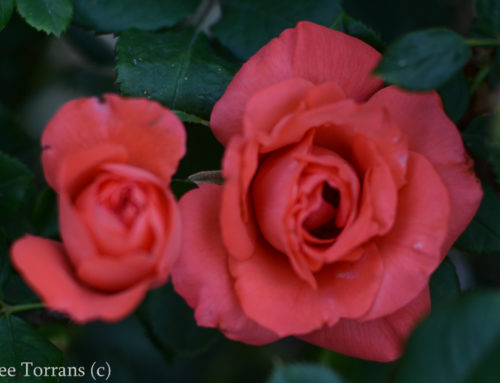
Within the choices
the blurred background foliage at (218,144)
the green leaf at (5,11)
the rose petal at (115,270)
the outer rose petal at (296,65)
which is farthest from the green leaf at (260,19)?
the rose petal at (115,270)

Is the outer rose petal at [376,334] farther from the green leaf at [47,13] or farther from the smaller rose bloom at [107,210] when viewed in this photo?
the green leaf at [47,13]

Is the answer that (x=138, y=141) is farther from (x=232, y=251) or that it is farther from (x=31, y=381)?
(x=31, y=381)

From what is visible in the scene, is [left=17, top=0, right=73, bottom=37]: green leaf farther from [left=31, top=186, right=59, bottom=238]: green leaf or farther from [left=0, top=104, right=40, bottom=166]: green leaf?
[left=0, top=104, right=40, bottom=166]: green leaf

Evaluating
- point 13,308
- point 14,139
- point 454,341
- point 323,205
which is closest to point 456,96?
point 323,205

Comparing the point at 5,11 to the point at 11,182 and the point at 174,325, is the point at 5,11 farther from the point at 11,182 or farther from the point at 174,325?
the point at 174,325

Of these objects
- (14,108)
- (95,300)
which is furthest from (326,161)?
(14,108)

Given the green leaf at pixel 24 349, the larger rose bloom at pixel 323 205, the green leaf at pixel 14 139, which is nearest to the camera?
the larger rose bloom at pixel 323 205

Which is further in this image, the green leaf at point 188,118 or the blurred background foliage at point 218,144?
the green leaf at point 188,118

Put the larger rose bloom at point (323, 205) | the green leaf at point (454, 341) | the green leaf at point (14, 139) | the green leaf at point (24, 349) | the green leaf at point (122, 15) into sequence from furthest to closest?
the green leaf at point (14, 139), the green leaf at point (122, 15), the green leaf at point (24, 349), the larger rose bloom at point (323, 205), the green leaf at point (454, 341)
